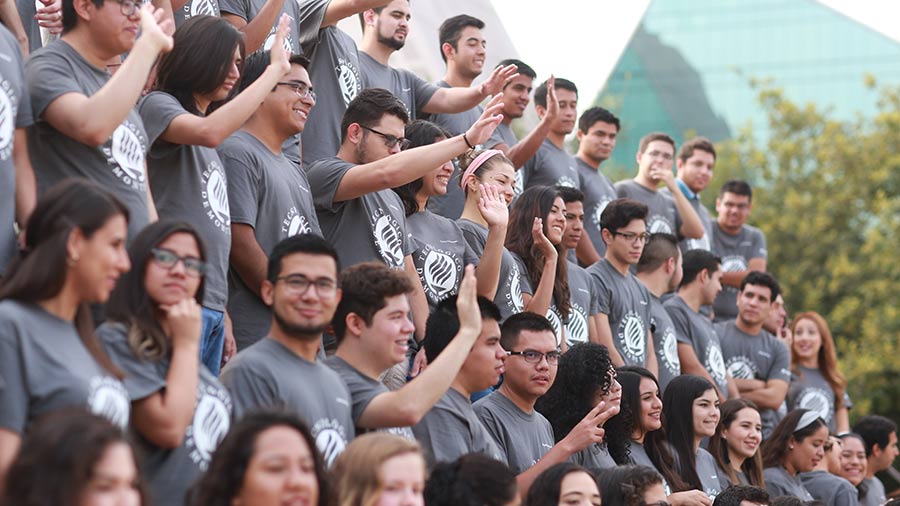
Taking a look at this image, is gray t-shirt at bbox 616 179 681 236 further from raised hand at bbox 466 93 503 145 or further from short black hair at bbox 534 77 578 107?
raised hand at bbox 466 93 503 145

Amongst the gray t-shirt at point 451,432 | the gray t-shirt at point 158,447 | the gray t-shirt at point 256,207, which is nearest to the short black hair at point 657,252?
the gray t-shirt at point 451,432

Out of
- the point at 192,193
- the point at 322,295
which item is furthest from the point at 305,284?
the point at 192,193

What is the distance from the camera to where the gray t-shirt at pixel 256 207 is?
230 inches

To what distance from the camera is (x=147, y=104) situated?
17.6 feet

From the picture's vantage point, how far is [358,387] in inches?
207

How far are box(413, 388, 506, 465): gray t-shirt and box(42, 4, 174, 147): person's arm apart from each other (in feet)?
6.09

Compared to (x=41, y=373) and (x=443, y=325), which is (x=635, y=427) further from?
(x=41, y=373)

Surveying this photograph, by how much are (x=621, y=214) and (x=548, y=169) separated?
3.55 feet

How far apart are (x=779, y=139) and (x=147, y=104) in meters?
19.1

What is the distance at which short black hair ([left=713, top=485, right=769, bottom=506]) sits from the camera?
23.9ft

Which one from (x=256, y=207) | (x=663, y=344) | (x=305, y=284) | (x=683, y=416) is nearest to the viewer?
(x=305, y=284)

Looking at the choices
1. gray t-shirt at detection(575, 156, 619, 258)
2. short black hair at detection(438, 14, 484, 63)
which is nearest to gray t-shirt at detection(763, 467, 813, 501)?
gray t-shirt at detection(575, 156, 619, 258)

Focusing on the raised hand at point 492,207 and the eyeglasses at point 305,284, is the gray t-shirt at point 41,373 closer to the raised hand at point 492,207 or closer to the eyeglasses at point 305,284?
the eyeglasses at point 305,284

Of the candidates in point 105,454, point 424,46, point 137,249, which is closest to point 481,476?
point 137,249
